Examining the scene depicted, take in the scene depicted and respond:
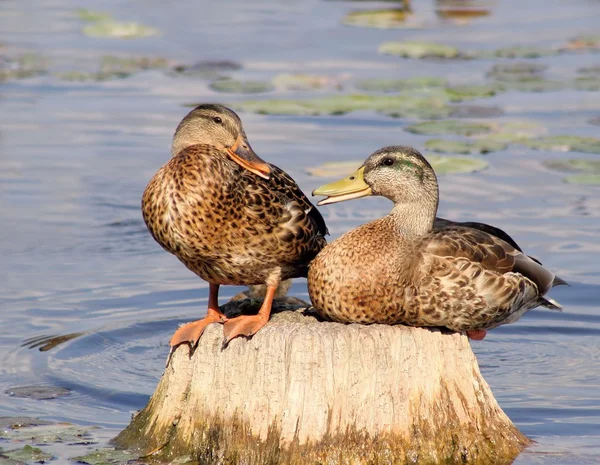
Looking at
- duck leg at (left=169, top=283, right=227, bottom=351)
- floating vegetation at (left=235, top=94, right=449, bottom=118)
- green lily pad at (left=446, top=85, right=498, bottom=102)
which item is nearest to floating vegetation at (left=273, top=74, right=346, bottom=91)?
floating vegetation at (left=235, top=94, right=449, bottom=118)

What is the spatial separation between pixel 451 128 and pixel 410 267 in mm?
5802

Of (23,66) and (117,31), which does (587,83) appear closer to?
(117,31)

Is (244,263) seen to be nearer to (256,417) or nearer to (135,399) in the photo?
(256,417)

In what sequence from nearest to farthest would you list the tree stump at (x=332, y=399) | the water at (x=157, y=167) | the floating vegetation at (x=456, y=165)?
the tree stump at (x=332, y=399) → the water at (x=157, y=167) → the floating vegetation at (x=456, y=165)

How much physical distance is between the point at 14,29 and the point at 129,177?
253 inches

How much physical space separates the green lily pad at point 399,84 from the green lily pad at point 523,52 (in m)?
1.38

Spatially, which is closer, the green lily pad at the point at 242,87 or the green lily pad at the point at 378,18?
the green lily pad at the point at 242,87

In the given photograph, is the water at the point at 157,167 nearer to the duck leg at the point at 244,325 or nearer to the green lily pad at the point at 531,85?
the green lily pad at the point at 531,85

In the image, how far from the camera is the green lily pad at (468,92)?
466 inches

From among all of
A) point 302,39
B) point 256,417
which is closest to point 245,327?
point 256,417

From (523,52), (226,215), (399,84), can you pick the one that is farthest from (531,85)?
(226,215)

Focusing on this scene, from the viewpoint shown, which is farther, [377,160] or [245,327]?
[377,160]

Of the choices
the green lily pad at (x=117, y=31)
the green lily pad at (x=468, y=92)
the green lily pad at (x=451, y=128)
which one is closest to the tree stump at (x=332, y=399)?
the green lily pad at (x=451, y=128)

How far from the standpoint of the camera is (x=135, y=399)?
6.43m
